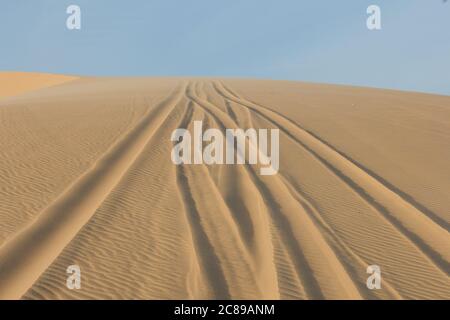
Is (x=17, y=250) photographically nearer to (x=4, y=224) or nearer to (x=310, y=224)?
(x=4, y=224)

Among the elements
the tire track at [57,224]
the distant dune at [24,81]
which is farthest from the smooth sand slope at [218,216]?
the distant dune at [24,81]

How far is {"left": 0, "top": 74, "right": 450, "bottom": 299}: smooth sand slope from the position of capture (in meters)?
6.33

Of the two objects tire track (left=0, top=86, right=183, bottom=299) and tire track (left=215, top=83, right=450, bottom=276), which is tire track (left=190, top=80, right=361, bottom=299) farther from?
tire track (left=0, top=86, right=183, bottom=299)

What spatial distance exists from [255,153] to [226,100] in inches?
381

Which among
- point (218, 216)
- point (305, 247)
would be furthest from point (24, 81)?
point (305, 247)

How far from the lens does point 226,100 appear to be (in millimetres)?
21828

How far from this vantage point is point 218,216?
27.2 feet

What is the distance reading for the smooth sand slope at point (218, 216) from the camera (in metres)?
6.33

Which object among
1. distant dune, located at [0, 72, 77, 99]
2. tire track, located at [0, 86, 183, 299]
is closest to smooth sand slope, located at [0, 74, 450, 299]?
tire track, located at [0, 86, 183, 299]

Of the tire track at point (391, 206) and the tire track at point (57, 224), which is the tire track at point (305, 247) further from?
the tire track at point (57, 224)

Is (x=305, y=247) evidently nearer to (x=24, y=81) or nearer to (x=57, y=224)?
(x=57, y=224)

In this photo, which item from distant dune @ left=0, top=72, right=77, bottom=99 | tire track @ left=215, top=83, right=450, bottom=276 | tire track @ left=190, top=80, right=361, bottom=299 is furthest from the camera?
distant dune @ left=0, top=72, right=77, bottom=99

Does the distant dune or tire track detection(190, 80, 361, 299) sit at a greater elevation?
the distant dune

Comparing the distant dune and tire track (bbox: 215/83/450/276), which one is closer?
tire track (bbox: 215/83/450/276)
